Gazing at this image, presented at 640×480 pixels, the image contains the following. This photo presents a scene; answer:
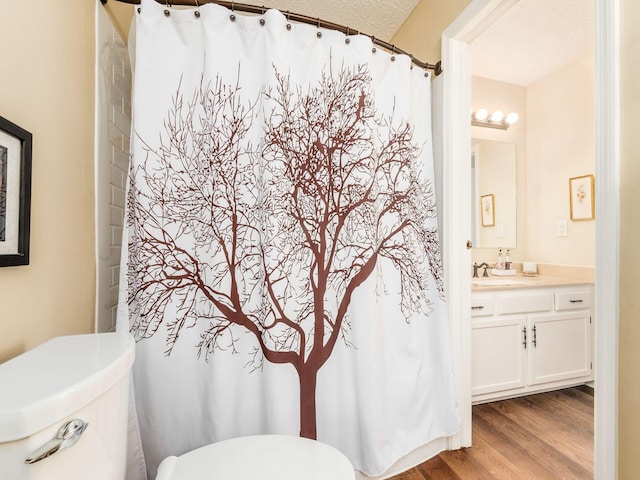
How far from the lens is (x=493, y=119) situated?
273 cm

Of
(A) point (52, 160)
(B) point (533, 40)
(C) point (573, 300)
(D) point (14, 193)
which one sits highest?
(B) point (533, 40)

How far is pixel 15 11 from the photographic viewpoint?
0.83m

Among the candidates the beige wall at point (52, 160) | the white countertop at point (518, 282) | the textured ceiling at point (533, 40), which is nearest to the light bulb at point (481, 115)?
the textured ceiling at point (533, 40)

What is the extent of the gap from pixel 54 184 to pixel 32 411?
2.57ft

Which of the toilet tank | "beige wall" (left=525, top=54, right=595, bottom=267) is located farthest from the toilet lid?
"beige wall" (left=525, top=54, right=595, bottom=267)

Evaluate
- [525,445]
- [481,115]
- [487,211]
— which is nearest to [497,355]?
[525,445]

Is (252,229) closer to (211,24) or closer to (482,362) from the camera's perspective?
(211,24)

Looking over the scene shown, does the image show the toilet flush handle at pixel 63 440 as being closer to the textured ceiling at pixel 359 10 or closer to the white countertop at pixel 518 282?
the white countertop at pixel 518 282

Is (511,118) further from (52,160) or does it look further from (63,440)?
(63,440)

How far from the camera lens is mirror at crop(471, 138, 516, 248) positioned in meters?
2.73

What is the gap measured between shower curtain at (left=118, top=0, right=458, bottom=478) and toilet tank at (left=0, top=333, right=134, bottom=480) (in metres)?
0.42


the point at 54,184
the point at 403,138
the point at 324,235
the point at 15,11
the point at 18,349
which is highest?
the point at 15,11

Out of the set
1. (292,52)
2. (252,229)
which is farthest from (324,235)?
(292,52)

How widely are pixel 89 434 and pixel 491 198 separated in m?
2.98
